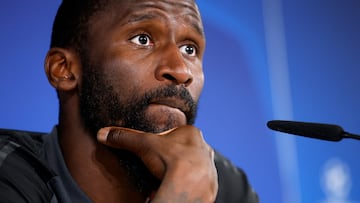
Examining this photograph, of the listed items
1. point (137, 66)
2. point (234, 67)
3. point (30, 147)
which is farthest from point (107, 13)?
point (234, 67)

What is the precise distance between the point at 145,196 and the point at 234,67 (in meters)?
0.68

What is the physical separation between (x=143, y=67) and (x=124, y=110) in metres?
0.09

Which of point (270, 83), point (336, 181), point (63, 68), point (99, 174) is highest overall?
point (63, 68)

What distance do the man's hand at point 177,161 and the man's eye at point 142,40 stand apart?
0.20 m

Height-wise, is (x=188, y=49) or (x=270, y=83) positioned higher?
(x=188, y=49)

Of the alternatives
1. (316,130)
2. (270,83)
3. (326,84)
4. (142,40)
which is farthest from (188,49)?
(326,84)

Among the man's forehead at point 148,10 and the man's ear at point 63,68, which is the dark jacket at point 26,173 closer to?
the man's ear at point 63,68

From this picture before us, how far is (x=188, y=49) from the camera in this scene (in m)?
1.18

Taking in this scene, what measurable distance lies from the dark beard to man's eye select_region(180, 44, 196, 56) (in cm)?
12

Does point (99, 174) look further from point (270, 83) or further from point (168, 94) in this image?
point (270, 83)

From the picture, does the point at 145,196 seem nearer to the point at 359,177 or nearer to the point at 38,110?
the point at 38,110

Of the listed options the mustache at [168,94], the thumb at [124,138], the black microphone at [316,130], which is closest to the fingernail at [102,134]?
the thumb at [124,138]

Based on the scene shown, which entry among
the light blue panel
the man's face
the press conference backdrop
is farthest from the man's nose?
the light blue panel

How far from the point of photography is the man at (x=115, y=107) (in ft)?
3.35
